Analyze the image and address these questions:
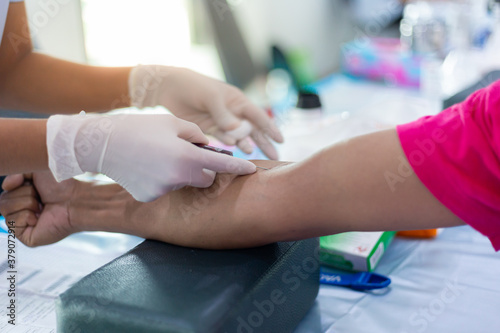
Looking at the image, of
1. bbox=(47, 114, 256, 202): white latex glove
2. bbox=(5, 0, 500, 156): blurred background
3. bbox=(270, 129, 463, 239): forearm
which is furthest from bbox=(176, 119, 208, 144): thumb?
bbox=(5, 0, 500, 156): blurred background

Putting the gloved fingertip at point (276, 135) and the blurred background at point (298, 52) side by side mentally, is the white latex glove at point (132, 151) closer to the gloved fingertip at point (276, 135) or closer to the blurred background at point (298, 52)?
the gloved fingertip at point (276, 135)

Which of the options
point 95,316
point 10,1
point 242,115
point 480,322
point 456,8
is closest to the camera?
point 95,316

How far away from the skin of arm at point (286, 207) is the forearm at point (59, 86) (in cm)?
28

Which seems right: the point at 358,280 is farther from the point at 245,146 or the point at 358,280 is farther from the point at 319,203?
the point at 245,146

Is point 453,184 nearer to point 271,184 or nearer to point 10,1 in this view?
point 271,184

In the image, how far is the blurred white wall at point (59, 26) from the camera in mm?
1973

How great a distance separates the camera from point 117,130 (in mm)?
793

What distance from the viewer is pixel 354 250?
2.97 ft

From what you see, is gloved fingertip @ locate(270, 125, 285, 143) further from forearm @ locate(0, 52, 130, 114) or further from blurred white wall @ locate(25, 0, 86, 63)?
blurred white wall @ locate(25, 0, 86, 63)

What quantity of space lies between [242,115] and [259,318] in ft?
2.05

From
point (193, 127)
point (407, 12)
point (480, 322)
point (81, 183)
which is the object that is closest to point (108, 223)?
point (81, 183)

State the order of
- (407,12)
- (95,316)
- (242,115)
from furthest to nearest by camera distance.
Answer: (407,12) < (242,115) < (95,316)

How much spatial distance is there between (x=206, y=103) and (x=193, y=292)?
58cm

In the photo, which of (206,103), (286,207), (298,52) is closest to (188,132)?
(286,207)
